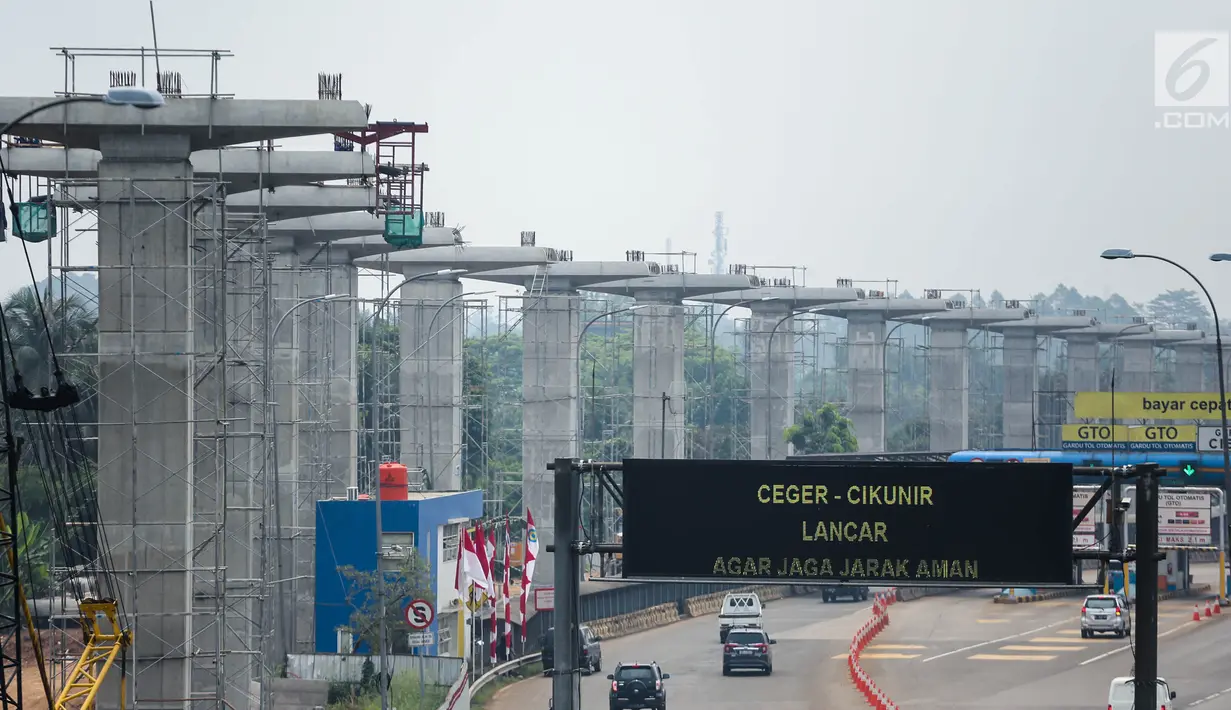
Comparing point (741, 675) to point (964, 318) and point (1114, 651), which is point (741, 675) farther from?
point (964, 318)

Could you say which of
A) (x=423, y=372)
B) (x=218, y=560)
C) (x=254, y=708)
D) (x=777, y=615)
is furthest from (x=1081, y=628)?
(x=218, y=560)

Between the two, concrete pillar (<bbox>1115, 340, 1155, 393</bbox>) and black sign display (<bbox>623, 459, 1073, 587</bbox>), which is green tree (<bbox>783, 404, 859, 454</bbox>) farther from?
black sign display (<bbox>623, 459, 1073, 587</bbox>)

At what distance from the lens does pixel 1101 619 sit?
196 ft

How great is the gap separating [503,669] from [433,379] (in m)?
20.6

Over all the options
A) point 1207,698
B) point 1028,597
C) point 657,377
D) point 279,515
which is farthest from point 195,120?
point 1028,597

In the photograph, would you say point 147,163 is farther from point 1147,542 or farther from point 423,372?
point 423,372

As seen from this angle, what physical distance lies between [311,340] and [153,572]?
3020cm

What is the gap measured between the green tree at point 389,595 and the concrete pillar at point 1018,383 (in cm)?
6953

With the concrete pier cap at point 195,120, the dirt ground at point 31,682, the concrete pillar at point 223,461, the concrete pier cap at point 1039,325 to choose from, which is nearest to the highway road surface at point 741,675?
the concrete pillar at point 223,461

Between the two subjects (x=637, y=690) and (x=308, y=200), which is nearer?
(x=637, y=690)

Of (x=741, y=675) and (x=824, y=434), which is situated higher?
(x=824, y=434)

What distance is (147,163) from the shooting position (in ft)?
99.6

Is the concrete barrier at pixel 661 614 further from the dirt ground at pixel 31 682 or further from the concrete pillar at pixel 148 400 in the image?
the concrete pillar at pixel 148 400

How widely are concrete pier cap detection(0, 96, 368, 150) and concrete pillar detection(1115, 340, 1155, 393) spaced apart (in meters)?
102
